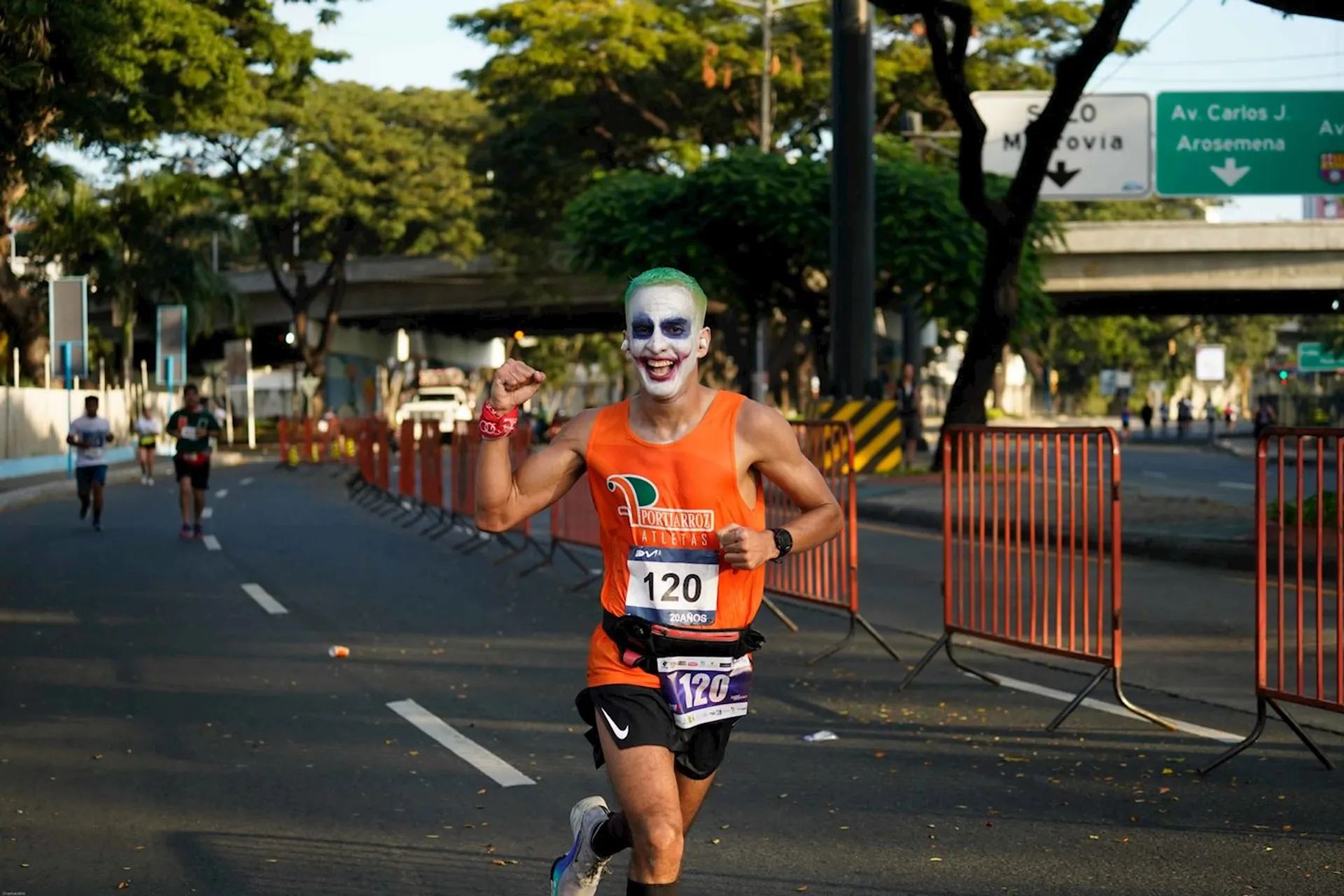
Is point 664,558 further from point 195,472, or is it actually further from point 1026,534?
point 195,472

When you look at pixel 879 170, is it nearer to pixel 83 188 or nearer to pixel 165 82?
pixel 165 82

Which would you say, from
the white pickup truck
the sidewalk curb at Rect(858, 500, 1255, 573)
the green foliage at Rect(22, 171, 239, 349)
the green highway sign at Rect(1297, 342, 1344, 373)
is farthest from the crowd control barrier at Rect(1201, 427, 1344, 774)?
the green highway sign at Rect(1297, 342, 1344, 373)

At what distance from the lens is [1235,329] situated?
102m

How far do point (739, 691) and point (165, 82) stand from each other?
101 feet

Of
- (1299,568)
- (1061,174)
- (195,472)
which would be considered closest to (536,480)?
(1299,568)

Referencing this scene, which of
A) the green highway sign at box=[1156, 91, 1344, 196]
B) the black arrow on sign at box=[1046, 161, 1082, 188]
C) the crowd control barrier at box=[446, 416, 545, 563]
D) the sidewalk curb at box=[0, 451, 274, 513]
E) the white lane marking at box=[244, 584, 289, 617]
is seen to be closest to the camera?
the white lane marking at box=[244, 584, 289, 617]

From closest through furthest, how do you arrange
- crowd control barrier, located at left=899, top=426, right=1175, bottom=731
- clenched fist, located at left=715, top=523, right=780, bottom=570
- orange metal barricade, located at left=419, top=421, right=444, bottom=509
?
clenched fist, located at left=715, top=523, right=780, bottom=570
crowd control barrier, located at left=899, top=426, right=1175, bottom=731
orange metal barricade, located at left=419, top=421, right=444, bottom=509

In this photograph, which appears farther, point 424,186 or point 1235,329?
point 1235,329

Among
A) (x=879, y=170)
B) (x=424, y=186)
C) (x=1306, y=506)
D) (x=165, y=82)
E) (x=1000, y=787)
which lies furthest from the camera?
(x=424, y=186)

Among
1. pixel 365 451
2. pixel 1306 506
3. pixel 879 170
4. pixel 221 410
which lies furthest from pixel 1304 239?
pixel 221 410

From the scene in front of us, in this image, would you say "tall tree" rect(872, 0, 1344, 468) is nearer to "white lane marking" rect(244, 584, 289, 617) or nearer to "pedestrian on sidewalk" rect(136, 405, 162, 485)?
"white lane marking" rect(244, 584, 289, 617)

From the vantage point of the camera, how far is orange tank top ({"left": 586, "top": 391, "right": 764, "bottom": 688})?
450 centimetres

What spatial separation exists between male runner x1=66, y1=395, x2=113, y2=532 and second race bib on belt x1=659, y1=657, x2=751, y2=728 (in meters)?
18.1

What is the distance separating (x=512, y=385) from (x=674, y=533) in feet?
1.70
